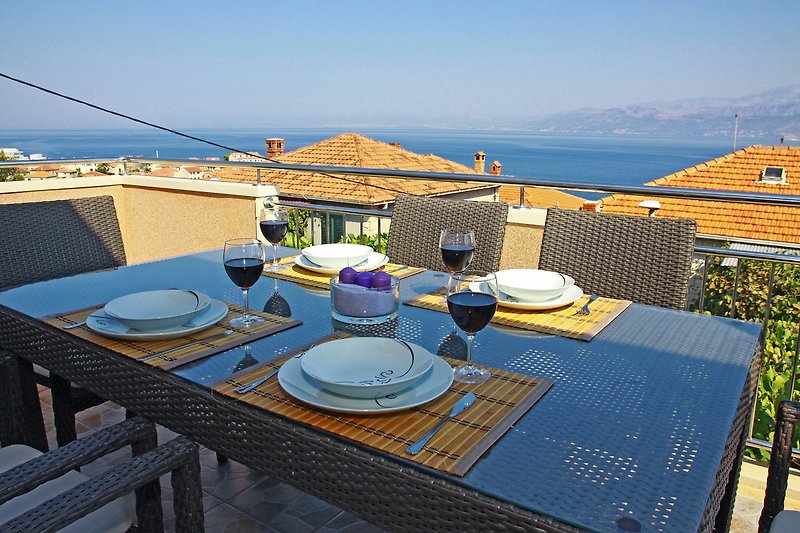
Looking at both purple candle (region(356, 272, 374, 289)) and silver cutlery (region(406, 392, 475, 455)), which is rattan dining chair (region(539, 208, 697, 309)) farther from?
silver cutlery (region(406, 392, 475, 455))

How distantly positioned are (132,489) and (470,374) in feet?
2.08

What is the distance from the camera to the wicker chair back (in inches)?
86.1

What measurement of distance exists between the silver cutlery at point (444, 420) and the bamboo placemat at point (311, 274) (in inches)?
33.1

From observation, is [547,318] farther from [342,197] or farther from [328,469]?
[342,197]

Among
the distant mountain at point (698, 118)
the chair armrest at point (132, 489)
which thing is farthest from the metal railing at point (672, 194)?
the distant mountain at point (698, 118)

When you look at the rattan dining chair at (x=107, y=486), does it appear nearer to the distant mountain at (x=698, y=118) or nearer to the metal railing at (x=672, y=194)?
the metal railing at (x=672, y=194)

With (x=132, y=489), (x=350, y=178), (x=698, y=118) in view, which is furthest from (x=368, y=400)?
(x=698, y=118)

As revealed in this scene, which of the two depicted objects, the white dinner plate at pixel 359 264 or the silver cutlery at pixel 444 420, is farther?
the white dinner plate at pixel 359 264

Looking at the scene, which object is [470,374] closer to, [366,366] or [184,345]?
[366,366]

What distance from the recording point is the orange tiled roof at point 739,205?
1417 cm

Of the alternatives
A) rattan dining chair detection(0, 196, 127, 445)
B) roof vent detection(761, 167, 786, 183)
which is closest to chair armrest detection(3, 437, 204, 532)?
rattan dining chair detection(0, 196, 127, 445)

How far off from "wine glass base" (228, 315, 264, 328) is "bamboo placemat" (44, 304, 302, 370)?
0.01 metres

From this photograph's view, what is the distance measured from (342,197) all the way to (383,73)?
5043 centimetres

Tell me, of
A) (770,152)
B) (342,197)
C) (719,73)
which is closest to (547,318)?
(342,197)
